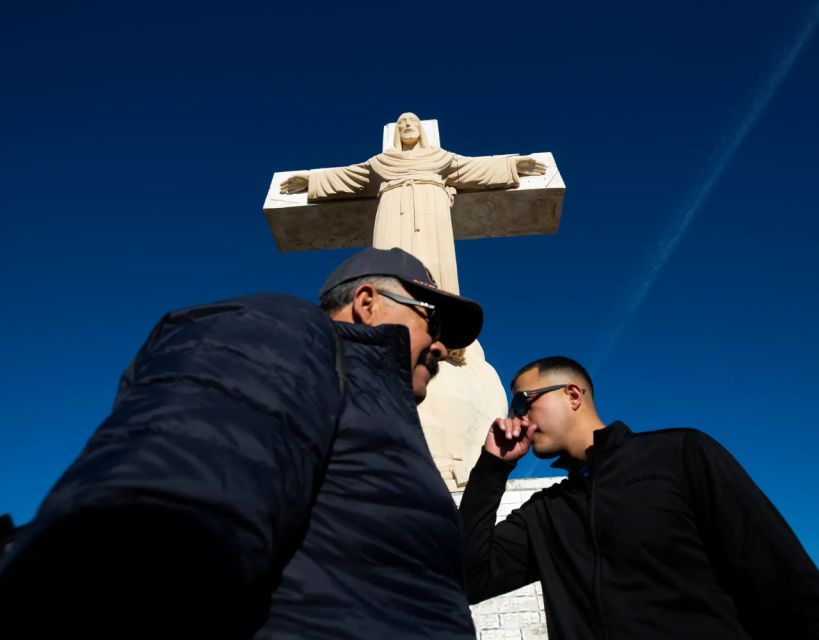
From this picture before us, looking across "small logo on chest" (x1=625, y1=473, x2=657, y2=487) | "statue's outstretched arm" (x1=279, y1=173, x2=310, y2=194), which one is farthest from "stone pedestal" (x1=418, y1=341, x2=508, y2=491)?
"statue's outstretched arm" (x1=279, y1=173, x2=310, y2=194)

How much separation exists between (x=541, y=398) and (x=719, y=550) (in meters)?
0.94

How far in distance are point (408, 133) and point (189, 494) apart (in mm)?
7574

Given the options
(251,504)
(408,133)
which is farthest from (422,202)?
(251,504)

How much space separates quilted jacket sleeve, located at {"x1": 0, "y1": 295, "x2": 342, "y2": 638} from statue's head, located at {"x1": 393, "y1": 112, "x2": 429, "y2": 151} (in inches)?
284

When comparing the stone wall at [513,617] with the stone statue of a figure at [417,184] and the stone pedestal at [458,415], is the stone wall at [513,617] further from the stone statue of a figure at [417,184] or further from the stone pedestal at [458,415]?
the stone statue of a figure at [417,184]

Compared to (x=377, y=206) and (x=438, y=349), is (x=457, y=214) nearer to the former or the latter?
(x=377, y=206)

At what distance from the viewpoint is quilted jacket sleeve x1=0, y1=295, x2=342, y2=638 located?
0.60 meters

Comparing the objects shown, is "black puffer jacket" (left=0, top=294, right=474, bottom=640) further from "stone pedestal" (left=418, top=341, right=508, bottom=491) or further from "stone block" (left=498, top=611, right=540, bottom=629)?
"stone pedestal" (left=418, top=341, right=508, bottom=491)

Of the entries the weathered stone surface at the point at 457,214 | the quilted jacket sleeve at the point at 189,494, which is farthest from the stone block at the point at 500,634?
the weathered stone surface at the point at 457,214

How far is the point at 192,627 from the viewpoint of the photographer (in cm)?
65

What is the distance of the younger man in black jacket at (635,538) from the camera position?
1.73m

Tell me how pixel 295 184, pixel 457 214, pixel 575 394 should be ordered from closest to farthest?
pixel 575 394 → pixel 457 214 → pixel 295 184

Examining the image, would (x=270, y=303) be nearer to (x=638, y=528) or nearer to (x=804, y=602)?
(x=638, y=528)

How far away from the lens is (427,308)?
5.20 ft
